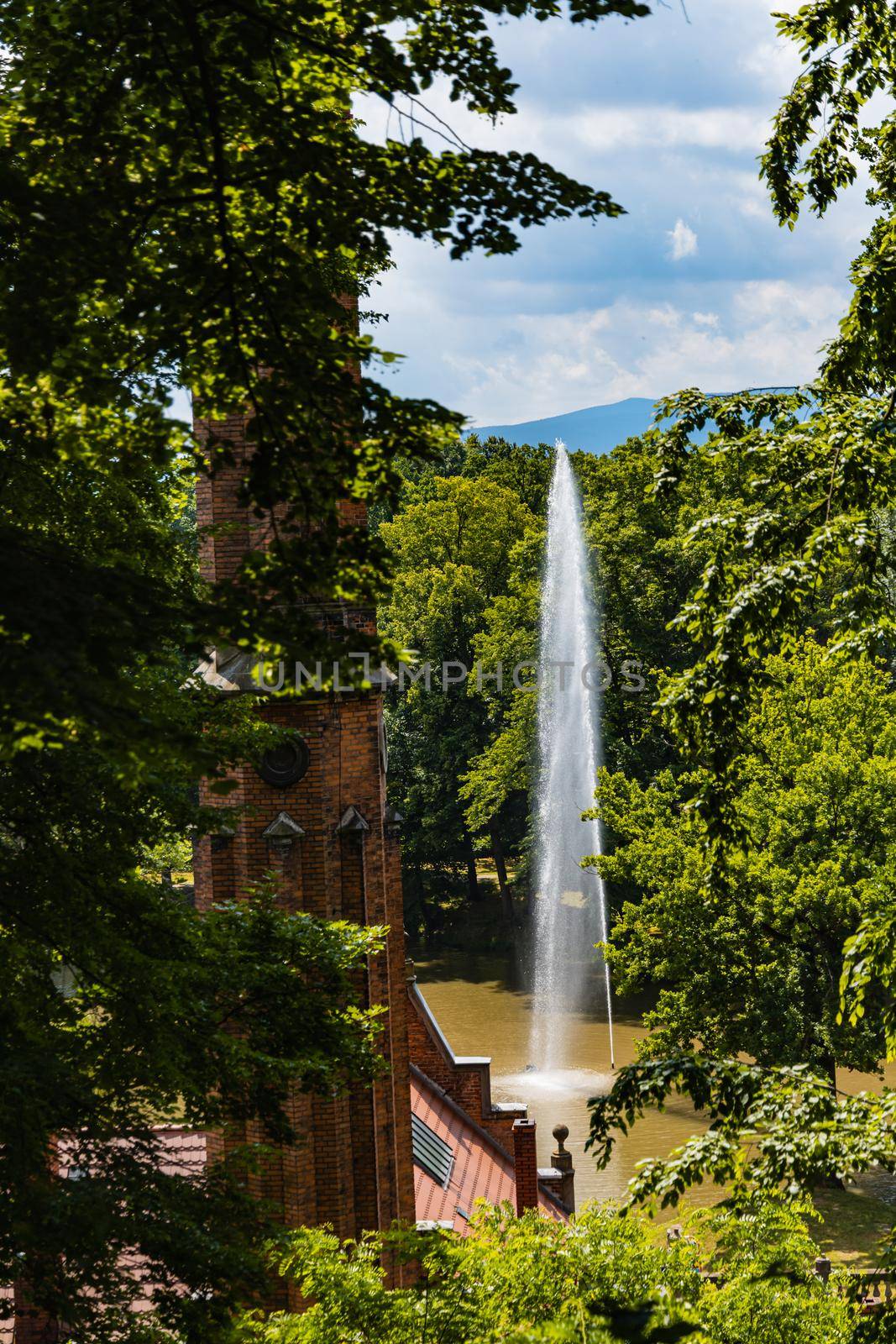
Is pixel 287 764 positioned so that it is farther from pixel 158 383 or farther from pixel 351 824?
pixel 158 383

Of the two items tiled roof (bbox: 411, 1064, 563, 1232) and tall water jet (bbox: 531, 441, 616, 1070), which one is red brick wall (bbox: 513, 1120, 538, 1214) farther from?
tall water jet (bbox: 531, 441, 616, 1070)

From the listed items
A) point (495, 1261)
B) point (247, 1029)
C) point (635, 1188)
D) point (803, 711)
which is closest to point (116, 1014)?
point (247, 1029)

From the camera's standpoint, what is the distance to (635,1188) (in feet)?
20.9

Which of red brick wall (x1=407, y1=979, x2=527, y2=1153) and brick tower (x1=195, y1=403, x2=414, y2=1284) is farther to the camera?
red brick wall (x1=407, y1=979, x2=527, y2=1153)

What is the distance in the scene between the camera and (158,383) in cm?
576

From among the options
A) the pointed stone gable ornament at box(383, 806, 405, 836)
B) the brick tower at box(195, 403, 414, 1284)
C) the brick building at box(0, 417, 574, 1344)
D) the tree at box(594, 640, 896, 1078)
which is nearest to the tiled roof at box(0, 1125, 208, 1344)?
the brick building at box(0, 417, 574, 1344)

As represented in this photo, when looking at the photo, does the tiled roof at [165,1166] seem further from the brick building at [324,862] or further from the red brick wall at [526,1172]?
the red brick wall at [526,1172]

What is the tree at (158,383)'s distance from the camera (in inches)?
179

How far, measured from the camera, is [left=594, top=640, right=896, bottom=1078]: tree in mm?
17375

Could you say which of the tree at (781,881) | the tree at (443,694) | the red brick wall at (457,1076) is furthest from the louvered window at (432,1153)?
the tree at (443,694)

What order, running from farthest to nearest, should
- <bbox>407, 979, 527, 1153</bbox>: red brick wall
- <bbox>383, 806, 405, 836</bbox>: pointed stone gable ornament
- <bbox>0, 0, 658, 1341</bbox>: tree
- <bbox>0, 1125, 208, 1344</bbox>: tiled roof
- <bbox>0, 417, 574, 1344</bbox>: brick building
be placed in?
<bbox>407, 979, 527, 1153</bbox>: red brick wall < <bbox>383, 806, 405, 836</bbox>: pointed stone gable ornament < <bbox>0, 417, 574, 1344</bbox>: brick building < <bbox>0, 1125, 208, 1344</bbox>: tiled roof < <bbox>0, 0, 658, 1341</bbox>: tree

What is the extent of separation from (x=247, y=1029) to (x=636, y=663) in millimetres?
25041

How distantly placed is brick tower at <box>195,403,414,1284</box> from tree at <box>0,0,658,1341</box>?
338 centimetres

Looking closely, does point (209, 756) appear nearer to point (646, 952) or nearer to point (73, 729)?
point (73, 729)
